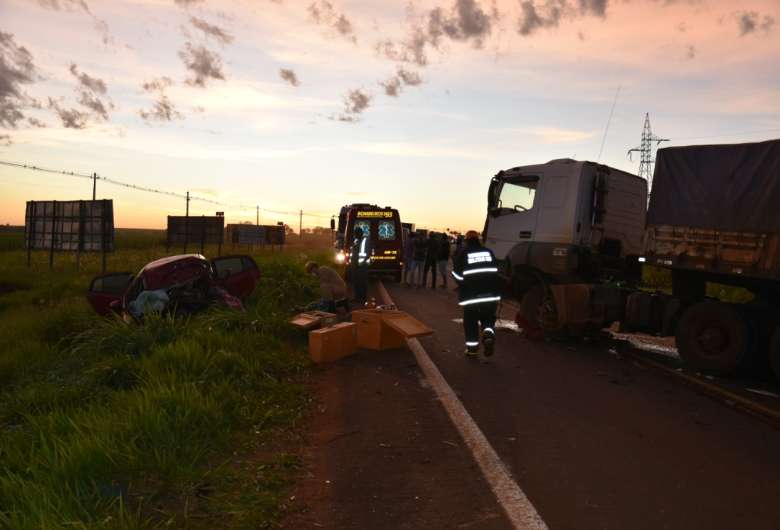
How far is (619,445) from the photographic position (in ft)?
17.0

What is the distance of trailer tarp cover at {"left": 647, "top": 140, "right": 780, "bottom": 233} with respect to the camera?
7.49m

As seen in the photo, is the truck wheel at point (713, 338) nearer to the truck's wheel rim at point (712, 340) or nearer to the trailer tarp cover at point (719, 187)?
the truck's wheel rim at point (712, 340)

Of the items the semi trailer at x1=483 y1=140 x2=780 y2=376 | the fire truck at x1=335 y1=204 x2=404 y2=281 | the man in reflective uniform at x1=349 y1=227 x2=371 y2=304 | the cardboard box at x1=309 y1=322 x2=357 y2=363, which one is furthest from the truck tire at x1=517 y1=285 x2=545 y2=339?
the fire truck at x1=335 y1=204 x2=404 y2=281

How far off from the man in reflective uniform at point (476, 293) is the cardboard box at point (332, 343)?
1.79 metres

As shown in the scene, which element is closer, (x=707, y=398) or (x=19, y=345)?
(x=707, y=398)

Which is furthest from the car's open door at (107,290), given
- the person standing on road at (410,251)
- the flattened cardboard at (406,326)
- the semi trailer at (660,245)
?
the person standing on road at (410,251)

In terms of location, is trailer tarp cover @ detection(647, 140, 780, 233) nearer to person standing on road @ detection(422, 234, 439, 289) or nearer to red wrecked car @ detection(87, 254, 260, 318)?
red wrecked car @ detection(87, 254, 260, 318)

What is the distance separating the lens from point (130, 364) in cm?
709

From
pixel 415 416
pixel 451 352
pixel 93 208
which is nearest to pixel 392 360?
pixel 451 352

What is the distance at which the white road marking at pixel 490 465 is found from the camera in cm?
373

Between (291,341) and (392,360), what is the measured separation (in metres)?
1.89

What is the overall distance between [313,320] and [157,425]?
491 cm

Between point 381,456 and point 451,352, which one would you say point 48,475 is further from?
point 451,352

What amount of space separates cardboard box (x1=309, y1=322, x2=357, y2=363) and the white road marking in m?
1.58
